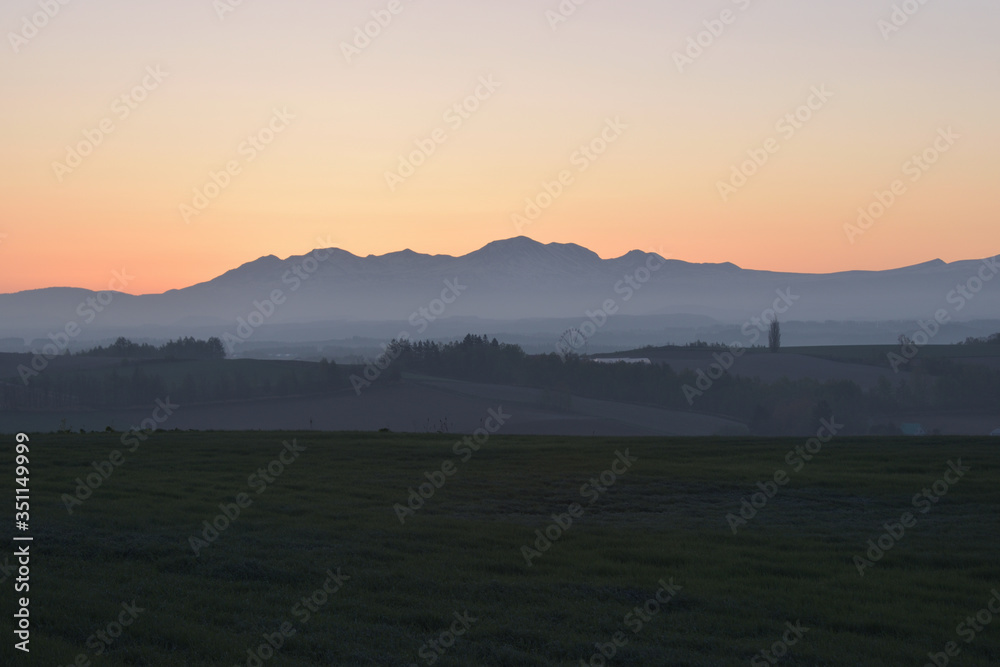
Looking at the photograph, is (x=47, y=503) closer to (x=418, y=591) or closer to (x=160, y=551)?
(x=160, y=551)

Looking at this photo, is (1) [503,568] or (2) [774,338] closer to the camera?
(1) [503,568]

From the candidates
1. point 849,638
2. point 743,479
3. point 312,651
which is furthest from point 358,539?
point 743,479

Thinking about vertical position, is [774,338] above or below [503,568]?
above

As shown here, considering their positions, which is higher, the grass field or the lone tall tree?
the lone tall tree

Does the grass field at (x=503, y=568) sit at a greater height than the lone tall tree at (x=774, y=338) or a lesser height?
lesser

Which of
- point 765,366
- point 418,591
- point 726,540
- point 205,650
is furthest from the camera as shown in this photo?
point 765,366

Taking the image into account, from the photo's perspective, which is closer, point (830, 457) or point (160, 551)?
point (160, 551)

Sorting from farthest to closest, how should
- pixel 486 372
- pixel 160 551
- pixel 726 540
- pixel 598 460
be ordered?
pixel 486 372 < pixel 598 460 < pixel 726 540 < pixel 160 551

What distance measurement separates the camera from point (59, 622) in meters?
9.29

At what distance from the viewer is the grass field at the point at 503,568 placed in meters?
9.42

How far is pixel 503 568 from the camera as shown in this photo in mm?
12898

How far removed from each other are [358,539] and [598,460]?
1282 centimetres

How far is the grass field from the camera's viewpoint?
942 cm

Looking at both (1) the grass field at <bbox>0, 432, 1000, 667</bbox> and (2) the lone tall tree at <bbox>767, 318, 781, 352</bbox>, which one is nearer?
(1) the grass field at <bbox>0, 432, 1000, 667</bbox>
